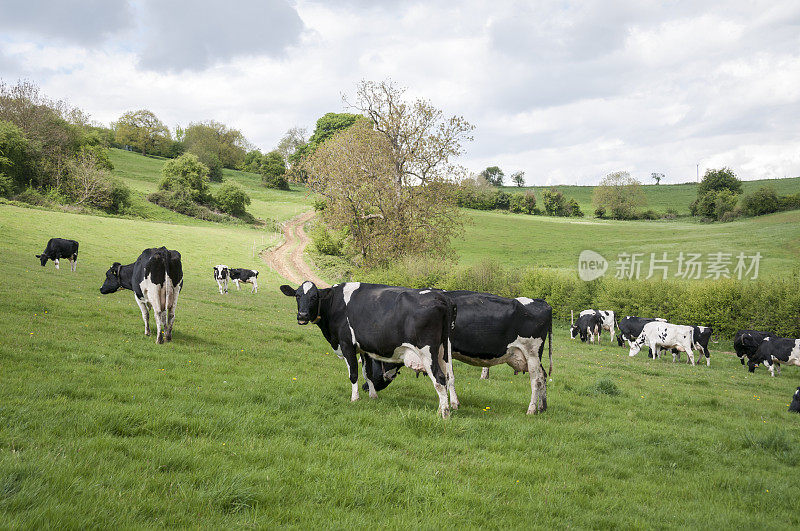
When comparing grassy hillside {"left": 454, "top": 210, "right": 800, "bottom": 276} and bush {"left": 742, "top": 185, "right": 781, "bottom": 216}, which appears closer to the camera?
grassy hillside {"left": 454, "top": 210, "right": 800, "bottom": 276}

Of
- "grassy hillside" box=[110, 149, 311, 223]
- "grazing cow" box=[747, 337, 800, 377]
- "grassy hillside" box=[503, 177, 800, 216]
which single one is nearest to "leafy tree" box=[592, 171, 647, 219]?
"grassy hillside" box=[503, 177, 800, 216]

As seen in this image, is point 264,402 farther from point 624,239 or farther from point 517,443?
point 624,239

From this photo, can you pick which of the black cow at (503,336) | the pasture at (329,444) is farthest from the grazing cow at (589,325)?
the black cow at (503,336)

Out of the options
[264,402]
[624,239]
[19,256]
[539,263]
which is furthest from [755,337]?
[624,239]

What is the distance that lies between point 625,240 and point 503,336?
52.7 metres

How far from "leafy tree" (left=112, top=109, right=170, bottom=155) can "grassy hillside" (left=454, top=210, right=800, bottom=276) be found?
258 ft

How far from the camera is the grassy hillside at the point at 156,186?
181ft

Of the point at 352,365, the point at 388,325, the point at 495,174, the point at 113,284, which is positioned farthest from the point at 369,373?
the point at 495,174

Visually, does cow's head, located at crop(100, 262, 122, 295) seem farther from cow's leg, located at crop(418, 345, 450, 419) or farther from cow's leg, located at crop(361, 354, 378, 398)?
cow's leg, located at crop(418, 345, 450, 419)

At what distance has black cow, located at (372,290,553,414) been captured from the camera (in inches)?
342

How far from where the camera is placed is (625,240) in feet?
180

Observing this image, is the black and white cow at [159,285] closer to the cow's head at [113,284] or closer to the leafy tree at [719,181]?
the cow's head at [113,284]

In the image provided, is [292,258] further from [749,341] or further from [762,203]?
[762,203]

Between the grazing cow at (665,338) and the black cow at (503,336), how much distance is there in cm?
1262
